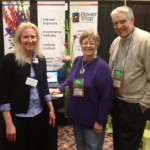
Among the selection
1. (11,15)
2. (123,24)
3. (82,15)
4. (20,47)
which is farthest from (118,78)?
(11,15)

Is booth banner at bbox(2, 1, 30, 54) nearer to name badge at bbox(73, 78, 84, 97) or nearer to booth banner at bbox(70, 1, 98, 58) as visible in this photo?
booth banner at bbox(70, 1, 98, 58)

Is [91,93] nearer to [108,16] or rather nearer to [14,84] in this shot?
[14,84]

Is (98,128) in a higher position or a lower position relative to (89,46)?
lower

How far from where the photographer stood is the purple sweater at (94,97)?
1940mm

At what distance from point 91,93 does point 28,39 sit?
25.9 inches

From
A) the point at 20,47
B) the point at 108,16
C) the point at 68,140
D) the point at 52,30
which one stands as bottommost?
the point at 68,140

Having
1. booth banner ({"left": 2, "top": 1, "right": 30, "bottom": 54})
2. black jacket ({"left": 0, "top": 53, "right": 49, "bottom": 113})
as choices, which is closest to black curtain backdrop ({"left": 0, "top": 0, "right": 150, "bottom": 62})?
booth banner ({"left": 2, "top": 1, "right": 30, "bottom": 54})

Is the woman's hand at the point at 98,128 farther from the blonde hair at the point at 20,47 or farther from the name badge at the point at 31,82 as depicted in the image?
the blonde hair at the point at 20,47

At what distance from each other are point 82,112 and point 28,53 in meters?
0.66

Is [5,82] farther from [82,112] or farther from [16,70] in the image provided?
[82,112]

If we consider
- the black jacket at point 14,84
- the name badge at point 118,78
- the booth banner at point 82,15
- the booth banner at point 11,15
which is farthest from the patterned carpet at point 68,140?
the booth banner at point 11,15

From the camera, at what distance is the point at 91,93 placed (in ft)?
6.40

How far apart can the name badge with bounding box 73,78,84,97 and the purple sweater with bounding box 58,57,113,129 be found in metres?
0.03

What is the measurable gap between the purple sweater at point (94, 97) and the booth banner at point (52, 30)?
7.09 feet
